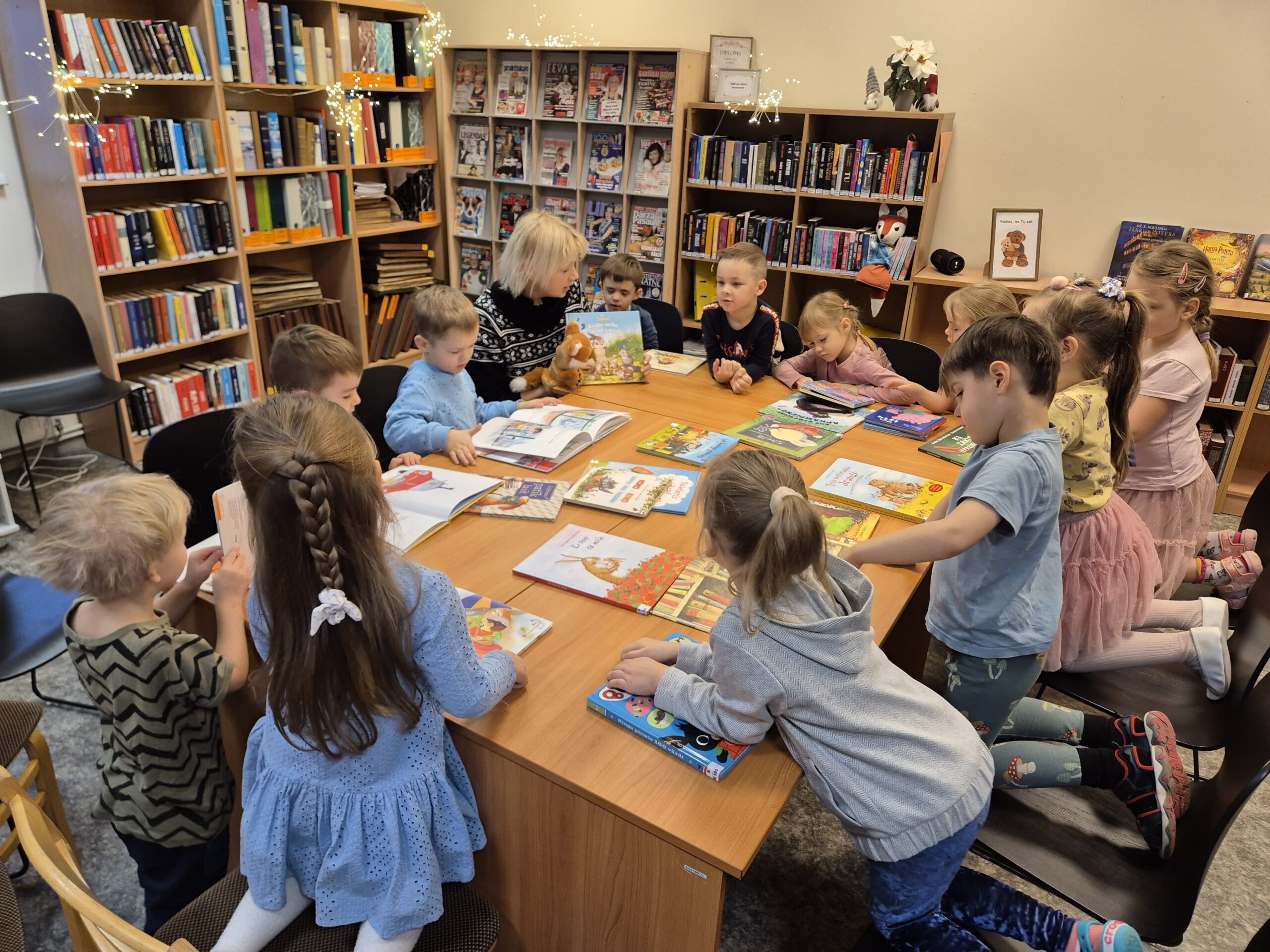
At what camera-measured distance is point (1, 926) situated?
119 cm

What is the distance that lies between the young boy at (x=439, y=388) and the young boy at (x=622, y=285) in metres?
0.96

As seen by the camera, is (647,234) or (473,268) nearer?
(647,234)

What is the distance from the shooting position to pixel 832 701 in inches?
47.3

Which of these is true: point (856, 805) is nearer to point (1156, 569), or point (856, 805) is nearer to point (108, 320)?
point (1156, 569)

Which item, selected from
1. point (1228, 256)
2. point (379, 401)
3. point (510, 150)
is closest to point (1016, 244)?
point (1228, 256)

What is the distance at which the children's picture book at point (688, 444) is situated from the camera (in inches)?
88.3

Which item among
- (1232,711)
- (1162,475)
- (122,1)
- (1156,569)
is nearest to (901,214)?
(1162,475)

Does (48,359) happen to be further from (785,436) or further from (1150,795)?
(1150,795)

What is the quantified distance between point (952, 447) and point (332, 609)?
1.88 m

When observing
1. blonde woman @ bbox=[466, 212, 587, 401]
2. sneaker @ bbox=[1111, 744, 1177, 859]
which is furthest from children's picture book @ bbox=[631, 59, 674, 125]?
sneaker @ bbox=[1111, 744, 1177, 859]

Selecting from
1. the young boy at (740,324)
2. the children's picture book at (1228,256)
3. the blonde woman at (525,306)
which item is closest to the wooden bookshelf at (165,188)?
the blonde woman at (525,306)

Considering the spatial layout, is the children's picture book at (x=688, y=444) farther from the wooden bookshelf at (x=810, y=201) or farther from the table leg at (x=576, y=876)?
the wooden bookshelf at (x=810, y=201)

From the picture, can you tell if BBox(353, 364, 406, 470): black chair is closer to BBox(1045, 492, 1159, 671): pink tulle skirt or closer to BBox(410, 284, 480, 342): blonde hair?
BBox(410, 284, 480, 342): blonde hair

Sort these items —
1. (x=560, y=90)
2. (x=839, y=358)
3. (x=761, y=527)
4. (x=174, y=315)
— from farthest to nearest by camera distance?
(x=560, y=90)
(x=174, y=315)
(x=839, y=358)
(x=761, y=527)
